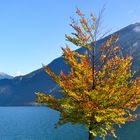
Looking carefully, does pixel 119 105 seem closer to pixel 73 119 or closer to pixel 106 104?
pixel 106 104

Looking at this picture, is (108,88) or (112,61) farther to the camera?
(112,61)

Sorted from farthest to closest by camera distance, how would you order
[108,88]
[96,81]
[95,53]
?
[95,53] → [96,81] → [108,88]

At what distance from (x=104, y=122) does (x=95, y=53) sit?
6456 millimetres

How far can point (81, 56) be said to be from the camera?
30.3 metres

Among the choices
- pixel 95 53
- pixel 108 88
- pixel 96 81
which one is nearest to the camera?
pixel 108 88

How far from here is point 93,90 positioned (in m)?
28.1

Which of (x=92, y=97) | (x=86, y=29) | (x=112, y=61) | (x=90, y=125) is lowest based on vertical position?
(x=90, y=125)

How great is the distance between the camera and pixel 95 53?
32844 millimetres

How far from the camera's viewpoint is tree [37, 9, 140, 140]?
28.3m

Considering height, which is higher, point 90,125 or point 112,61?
point 112,61

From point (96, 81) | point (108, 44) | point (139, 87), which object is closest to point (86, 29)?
point (108, 44)

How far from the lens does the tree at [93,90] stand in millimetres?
28266

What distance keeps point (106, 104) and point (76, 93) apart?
8.02ft

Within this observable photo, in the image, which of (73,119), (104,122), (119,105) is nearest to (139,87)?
(119,105)
